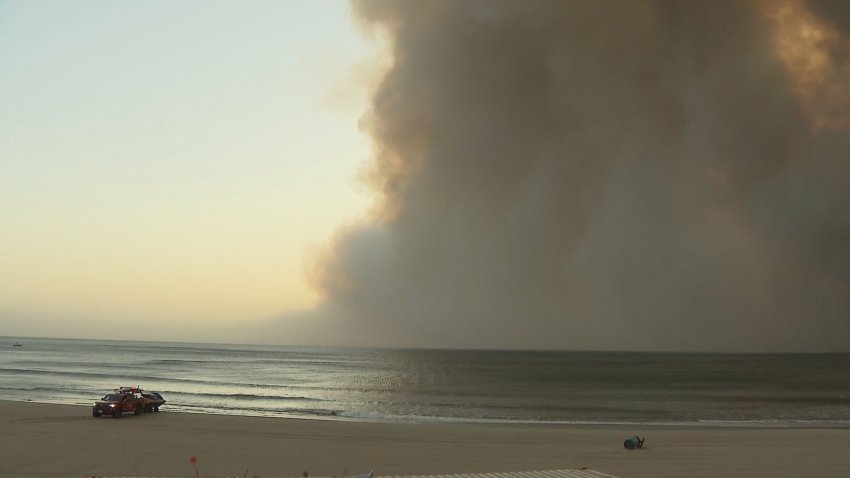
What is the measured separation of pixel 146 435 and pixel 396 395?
32503 millimetres

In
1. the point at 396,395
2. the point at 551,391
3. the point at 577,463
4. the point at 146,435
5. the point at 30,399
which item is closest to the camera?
the point at 577,463

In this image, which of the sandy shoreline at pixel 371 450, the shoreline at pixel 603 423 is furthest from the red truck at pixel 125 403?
the shoreline at pixel 603 423

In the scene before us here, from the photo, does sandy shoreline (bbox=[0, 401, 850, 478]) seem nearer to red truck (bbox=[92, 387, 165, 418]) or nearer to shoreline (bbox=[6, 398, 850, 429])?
red truck (bbox=[92, 387, 165, 418])

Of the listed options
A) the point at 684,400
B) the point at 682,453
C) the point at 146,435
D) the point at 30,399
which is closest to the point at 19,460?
the point at 146,435

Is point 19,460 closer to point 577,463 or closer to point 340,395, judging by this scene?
point 577,463

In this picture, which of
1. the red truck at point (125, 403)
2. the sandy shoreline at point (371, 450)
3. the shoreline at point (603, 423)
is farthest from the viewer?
the shoreline at point (603, 423)

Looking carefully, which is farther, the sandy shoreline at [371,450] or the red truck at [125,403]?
the red truck at [125,403]

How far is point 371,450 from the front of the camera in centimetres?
2217

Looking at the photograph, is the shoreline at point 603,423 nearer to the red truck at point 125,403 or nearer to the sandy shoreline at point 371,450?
the red truck at point 125,403

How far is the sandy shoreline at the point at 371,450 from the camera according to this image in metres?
18.5

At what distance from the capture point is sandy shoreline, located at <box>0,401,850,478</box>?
18547 millimetres

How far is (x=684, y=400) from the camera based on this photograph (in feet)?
171

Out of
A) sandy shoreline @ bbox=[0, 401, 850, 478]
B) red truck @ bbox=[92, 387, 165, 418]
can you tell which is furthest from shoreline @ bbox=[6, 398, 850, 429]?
sandy shoreline @ bbox=[0, 401, 850, 478]

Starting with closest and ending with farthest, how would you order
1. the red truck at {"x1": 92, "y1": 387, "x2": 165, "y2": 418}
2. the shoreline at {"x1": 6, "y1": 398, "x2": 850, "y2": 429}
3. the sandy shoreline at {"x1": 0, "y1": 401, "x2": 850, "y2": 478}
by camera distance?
1. the sandy shoreline at {"x1": 0, "y1": 401, "x2": 850, "y2": 478}
2. the red truck at {"x1": 92, "y1": 387, "x2": 165, "y2": 418}
3. the shoreline at {"x1": 6, "y1": 398, "x2": 850, "y2": 429}
